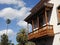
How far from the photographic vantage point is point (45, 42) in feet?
87.7

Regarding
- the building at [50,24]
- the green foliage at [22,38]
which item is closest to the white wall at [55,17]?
the building at [50,24]

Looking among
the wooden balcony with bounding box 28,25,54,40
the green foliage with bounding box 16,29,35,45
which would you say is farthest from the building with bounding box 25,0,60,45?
the green foliage with bounding box 16,29,35,45

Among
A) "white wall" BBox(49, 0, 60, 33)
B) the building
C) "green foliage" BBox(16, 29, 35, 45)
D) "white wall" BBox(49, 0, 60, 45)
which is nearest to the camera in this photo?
"white wall" BBox(49, 0, 60, 45)

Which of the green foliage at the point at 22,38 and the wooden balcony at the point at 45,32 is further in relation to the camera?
the green foliage at the point at 22,38

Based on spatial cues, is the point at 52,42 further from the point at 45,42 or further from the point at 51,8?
the point at 51,8

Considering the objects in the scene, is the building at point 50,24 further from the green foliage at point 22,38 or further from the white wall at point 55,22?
the green foliage at point 22,38

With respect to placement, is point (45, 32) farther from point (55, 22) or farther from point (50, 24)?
point (55, 22)

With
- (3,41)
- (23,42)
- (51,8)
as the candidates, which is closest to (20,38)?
(23,42)

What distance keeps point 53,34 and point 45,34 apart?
1.09 metres

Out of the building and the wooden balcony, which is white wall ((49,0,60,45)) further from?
the wooden balcony

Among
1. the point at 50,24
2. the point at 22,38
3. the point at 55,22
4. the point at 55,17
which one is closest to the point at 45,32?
the point at 50,24

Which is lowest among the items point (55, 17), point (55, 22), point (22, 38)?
point (22, 38)

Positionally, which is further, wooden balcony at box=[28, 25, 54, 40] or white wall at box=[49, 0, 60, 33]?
white wall at box=[49, 0, 60, 33]

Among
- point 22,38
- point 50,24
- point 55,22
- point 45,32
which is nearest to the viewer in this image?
point 45,32
